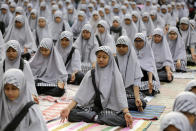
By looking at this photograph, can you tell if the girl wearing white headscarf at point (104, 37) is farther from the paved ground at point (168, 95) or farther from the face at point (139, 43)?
the face at point (139, 43)

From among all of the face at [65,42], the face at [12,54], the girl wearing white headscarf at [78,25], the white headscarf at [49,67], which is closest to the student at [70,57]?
the face at [65,42]

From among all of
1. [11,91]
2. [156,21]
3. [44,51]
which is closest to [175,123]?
[11,91]

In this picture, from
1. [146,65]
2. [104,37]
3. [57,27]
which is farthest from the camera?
[57,27]

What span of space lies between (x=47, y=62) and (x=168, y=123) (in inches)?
174

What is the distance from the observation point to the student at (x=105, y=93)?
482cm

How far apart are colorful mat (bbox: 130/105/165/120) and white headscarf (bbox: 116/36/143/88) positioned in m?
0.41

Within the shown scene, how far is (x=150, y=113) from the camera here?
Answer: 5.59 metres

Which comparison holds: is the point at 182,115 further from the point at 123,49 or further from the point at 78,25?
the point at 78,25

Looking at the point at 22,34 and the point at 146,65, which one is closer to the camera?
the point at 146,65

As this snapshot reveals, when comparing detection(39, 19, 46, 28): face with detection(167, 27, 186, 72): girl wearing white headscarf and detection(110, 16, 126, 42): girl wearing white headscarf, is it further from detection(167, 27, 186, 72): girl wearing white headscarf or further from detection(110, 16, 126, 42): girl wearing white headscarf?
detection(167, 27, 186, 72): girl wearing white headscarf

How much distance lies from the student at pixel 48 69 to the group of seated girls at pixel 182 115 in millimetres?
3668

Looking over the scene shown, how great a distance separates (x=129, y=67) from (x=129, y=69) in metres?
0.03

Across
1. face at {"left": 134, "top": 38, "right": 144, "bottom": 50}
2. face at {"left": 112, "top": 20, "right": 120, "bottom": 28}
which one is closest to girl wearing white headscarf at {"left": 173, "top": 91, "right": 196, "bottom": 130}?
face at {"left": 134, "top": 38, "right": 144, "bottom": 50}

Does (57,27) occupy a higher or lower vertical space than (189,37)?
higher
